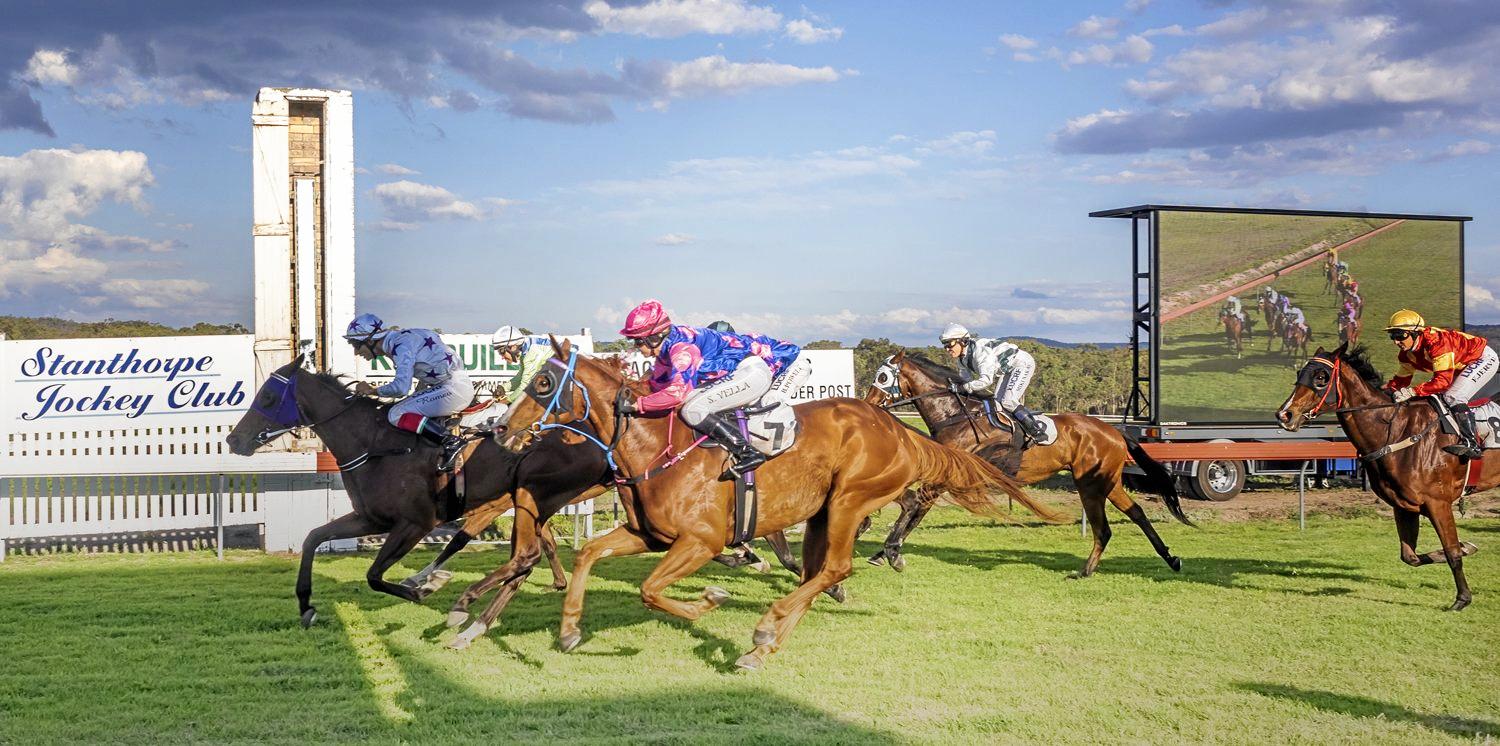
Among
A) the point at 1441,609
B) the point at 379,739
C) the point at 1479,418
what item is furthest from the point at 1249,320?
the point at 379,739

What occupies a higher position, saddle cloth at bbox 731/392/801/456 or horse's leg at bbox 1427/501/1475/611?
saddle cloth at bbox 731/392/801/456

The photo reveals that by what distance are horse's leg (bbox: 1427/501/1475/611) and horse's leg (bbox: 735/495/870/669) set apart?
405cm

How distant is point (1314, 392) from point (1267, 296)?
805 centimetres

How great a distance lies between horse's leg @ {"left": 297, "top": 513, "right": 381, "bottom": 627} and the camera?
23.8 ft

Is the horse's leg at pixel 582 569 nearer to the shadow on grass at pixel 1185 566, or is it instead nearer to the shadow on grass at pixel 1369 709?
the shadow on grass at pixel 1369 709

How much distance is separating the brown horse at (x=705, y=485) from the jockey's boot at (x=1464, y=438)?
4.11 metres

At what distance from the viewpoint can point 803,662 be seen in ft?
20.9

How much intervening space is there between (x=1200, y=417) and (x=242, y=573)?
11540 mm

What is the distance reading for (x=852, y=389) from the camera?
13.1 metres

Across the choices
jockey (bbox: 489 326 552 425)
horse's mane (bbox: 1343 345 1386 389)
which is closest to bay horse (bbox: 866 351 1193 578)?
horse's mane (bbox: 1343 345 1386 389)

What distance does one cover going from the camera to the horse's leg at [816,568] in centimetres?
630

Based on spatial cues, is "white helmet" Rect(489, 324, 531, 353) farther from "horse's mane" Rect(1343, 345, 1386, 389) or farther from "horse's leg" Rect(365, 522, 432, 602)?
"horse's mane" Rect(1343, 345, 1386, 389)

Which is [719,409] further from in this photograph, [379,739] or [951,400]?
[951,400]

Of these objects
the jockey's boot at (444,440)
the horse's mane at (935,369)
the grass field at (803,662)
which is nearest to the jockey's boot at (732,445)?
the grass field at (803,662)
